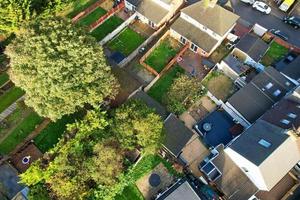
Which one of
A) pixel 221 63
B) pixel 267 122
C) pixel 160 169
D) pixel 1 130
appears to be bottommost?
pixel 267 122

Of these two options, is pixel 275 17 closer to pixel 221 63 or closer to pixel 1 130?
pixel 221 63

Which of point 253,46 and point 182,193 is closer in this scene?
point 182,193

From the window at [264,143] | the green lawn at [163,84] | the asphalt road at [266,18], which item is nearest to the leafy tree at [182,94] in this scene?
the green lawn at [163,84]

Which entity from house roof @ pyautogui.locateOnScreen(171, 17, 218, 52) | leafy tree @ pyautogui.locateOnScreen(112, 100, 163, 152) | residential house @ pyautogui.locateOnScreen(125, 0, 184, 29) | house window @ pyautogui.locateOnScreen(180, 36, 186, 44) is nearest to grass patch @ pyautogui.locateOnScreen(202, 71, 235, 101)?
house roof @ pyautogui.locateOnScreen(171, 17, 218, 52)

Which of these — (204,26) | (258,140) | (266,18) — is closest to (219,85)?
(204,26)

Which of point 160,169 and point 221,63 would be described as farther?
point 221,63

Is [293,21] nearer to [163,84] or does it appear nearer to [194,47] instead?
[194,47]

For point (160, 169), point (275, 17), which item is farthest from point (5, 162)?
point (275, 17)
